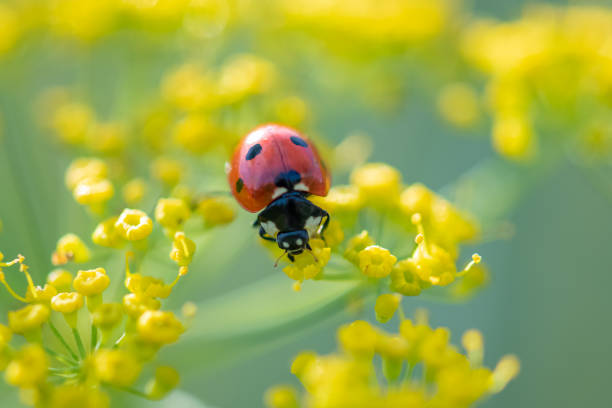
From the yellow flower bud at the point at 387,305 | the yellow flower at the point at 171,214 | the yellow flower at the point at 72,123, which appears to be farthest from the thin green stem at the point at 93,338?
the yellow flower at the point at 72,123

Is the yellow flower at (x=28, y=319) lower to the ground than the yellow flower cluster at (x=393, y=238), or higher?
lower

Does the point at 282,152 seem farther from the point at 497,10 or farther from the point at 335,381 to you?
the point at 497,10

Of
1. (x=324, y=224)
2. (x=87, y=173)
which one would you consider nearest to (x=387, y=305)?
(x=324, y=224)

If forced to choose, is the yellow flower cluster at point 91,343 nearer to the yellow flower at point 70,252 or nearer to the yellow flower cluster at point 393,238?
the yellow flower at point 70,252

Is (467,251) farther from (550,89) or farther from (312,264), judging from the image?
(312,264)

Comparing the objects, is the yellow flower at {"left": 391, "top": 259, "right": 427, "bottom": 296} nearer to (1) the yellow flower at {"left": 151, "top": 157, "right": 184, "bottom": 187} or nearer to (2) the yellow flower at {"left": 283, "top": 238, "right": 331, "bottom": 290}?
(2) the yellow flower at {"left": 283, "top": 238, "right": 331, "bottom": 290}

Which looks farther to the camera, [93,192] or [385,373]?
[93,192]
